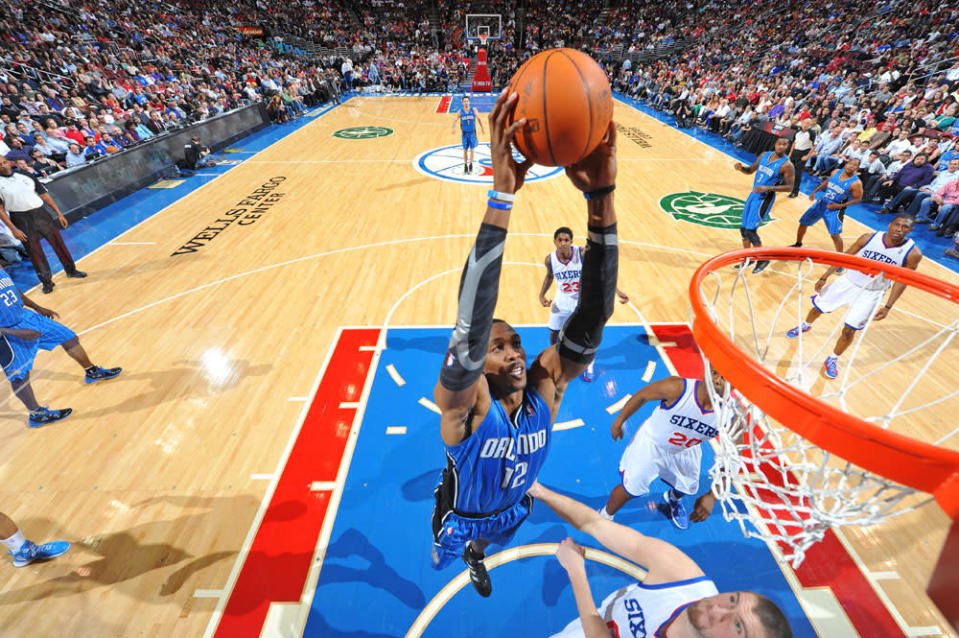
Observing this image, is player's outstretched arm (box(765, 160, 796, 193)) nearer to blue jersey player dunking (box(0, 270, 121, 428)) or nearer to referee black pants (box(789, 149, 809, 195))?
referee black pants (box(789, 149, 809, 195))

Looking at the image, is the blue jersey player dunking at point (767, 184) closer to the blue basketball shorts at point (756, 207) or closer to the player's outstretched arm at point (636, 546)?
the blue basketball shorts at point (756, 207)

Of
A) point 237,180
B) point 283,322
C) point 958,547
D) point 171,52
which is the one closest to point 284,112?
point 171,52

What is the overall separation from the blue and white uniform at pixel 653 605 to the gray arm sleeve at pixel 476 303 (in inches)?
48.4

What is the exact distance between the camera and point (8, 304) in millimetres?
4211

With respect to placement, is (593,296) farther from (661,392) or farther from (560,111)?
(661,392)

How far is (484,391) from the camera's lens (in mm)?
1840

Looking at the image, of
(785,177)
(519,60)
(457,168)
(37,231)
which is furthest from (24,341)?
(519,60)

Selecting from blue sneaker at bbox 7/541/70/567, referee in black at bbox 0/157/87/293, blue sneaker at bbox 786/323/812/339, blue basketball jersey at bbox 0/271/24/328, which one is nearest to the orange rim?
blue sneaker at bbox 786/323/812/339

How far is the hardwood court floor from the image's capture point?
3.39m

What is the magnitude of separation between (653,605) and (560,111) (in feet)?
6.28

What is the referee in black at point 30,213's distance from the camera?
6414 mm

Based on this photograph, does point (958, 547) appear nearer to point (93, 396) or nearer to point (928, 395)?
point (928, 395)

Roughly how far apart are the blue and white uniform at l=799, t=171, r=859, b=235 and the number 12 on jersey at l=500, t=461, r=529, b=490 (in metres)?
7.17

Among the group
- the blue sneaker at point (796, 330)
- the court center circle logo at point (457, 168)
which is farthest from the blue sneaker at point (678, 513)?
the court center circle logo at point (457, 168)
